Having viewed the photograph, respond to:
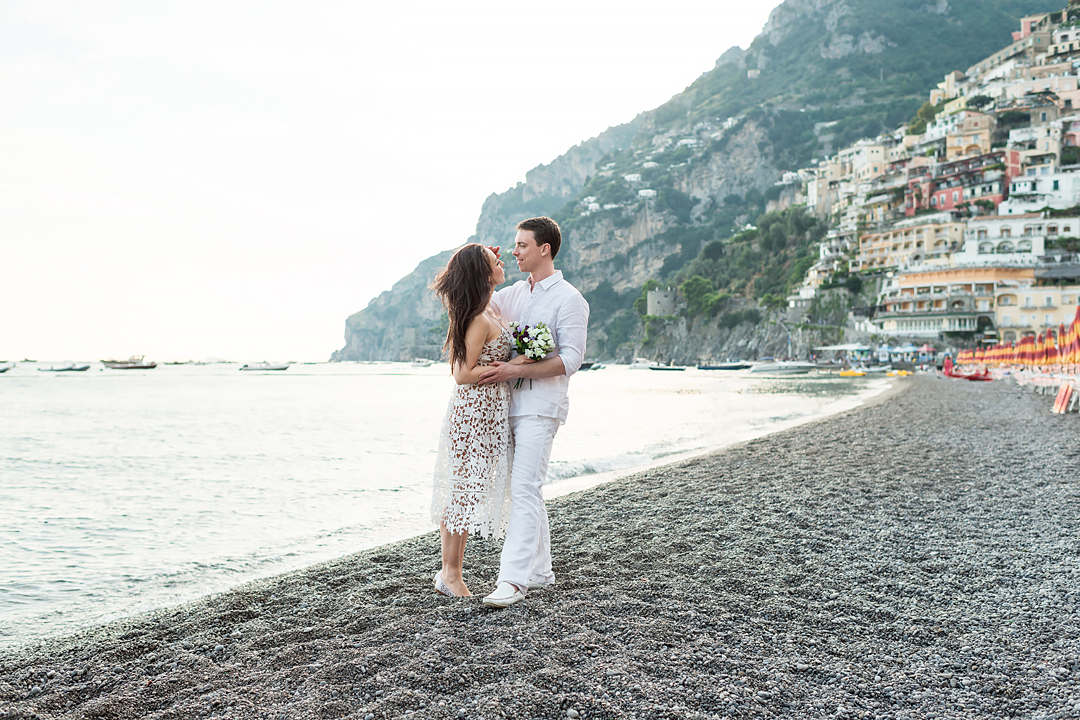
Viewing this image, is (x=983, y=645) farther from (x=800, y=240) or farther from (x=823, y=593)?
(x=800, y=240)

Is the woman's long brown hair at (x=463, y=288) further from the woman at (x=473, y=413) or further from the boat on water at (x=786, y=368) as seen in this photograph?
the boat on water at (x=786, y=368)

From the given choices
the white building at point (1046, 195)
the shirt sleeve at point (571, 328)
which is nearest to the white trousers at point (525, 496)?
the shirt sleeve at point (571, 328)

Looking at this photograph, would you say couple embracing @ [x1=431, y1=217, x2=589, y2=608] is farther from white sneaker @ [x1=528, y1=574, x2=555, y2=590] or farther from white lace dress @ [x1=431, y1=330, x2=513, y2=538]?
white sneaker @ [x1=528, y1=574, x2=555, y2=590]

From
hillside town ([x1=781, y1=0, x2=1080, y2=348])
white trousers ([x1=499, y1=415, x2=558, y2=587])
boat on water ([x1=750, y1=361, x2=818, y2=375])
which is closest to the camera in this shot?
white trousers ([x1=499, y1=415, x2=558, y2=587])

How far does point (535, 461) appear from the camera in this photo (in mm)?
4324

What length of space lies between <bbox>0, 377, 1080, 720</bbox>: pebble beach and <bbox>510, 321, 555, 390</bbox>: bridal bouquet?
4.74 feet

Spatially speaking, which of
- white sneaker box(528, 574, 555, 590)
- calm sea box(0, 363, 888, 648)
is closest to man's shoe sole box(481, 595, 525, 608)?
white sneaker box(528, 574, 555, 590)

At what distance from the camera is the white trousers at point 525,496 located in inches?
170

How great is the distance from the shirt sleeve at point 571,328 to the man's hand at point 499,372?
0.28m

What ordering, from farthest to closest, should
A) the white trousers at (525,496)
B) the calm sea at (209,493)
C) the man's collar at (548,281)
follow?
the calm sea at (209,493), the man's collar at (548,281), the white trousers at (525,496)

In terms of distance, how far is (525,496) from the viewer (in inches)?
171

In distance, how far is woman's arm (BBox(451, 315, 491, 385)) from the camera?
423cm

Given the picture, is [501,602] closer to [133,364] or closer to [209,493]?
[209,493]

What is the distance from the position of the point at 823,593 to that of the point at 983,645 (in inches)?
40.0
